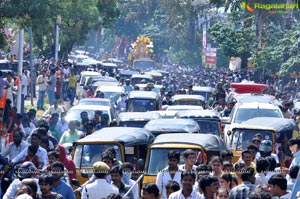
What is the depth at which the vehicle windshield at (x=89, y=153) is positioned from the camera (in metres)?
17.2

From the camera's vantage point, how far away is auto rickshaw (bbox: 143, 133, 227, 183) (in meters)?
16.5

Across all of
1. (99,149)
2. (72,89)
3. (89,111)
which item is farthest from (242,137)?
(72,89)

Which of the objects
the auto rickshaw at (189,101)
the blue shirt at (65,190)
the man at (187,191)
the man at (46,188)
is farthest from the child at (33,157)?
the auto rickshaw at (189,101)

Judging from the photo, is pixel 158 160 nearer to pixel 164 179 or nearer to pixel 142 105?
pixel 164 179

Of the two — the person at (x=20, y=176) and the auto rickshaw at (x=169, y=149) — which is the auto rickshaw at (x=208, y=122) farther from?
the person at (x=20, y=176)

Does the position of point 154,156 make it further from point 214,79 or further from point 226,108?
point 214,79

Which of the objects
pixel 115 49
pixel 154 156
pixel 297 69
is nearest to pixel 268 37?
pixel 297 69

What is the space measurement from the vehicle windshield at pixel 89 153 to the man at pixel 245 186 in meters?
4.32

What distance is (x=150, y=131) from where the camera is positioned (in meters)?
19.9

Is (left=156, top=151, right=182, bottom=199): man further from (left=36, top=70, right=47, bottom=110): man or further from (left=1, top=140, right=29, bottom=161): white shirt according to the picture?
(left=36, top=70, right=47, bottom=110): man

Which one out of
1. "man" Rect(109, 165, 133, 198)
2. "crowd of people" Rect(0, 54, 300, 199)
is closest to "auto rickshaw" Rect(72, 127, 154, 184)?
"crowd of people" Rect(0, 54, 300, 199)

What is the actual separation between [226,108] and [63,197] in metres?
17.7

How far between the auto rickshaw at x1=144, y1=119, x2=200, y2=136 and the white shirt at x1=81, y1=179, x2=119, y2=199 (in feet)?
24.2

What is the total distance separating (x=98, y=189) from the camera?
12641 millimetres
